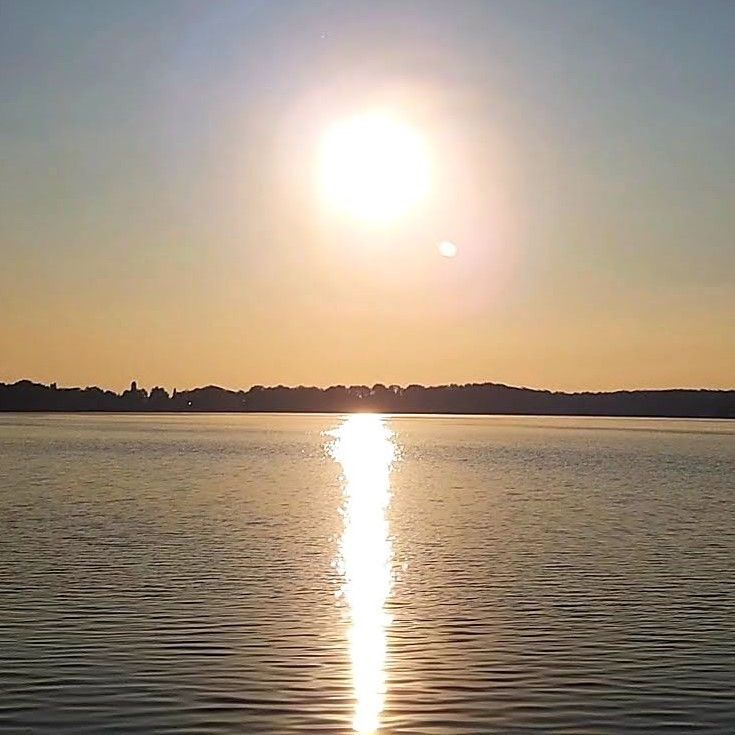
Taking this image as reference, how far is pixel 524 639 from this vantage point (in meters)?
19.8

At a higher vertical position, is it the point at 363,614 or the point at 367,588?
the point at 367,588

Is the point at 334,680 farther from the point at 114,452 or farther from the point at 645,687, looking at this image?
the point at 114,452

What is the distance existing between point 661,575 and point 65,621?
13.2 metres

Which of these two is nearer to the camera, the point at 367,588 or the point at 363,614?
the point at 363,614

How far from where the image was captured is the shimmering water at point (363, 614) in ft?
50.5

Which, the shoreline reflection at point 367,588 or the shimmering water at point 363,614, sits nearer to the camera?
the shimmering water at point 363,614

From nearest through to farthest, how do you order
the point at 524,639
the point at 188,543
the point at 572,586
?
1. the point at 524,639
2. the point at 572,586
3. the point at 188,543

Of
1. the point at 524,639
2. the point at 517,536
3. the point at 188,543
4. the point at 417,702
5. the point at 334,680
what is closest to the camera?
the point at 417,702

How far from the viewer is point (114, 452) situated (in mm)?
83750

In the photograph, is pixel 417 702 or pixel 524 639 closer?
pixel 417 702

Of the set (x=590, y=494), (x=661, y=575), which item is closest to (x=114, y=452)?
(x=590, y=494)

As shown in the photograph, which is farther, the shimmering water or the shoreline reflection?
the shoreline reflection

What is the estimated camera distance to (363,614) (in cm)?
2225

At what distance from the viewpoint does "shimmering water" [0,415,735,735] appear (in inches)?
606
